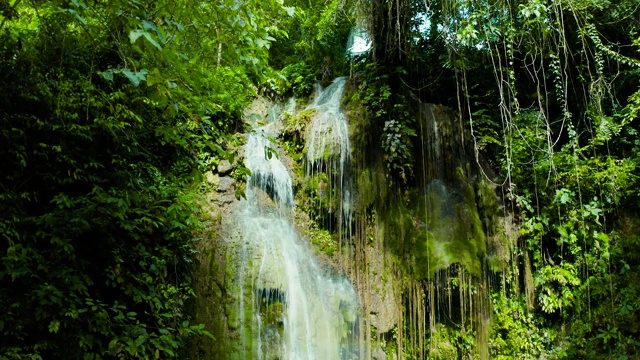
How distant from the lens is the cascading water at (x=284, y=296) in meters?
5.14

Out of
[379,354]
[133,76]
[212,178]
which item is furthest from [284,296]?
[133,76]

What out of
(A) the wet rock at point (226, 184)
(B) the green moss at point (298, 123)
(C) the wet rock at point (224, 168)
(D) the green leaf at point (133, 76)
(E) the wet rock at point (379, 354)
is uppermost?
(B) the green moss at point (298, 123)

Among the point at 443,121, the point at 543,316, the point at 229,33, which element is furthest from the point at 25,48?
the point at 543,316

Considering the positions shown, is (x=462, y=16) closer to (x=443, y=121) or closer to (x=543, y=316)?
(x=443, y=121)

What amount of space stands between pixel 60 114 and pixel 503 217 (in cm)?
604

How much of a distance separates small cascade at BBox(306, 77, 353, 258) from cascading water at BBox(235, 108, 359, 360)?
66 cm

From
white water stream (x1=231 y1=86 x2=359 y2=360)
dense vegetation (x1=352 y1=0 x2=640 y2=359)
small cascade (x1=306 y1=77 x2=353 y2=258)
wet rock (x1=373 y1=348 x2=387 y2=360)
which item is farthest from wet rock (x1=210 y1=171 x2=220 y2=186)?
wet rock (x1=373 y1=348 x2=387 y2=360)

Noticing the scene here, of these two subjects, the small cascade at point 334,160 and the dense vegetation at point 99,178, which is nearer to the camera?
the dense vegetation at point 99,178

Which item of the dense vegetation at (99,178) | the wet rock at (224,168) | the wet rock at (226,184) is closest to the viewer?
the dense vegetation at (99,178)

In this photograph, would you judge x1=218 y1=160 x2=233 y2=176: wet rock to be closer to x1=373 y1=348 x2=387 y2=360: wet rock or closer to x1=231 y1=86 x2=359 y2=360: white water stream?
x1=231 y1=86 x2=359 y2=360: white water stream

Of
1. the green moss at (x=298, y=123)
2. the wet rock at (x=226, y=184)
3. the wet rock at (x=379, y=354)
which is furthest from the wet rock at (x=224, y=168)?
the wet rock at (x=379, y=354)

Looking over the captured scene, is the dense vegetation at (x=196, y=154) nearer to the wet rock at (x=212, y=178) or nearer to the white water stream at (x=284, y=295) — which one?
the wet rock at (x=212, y=178)

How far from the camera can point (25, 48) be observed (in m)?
4.60

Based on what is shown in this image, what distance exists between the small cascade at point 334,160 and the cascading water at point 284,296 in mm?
657
